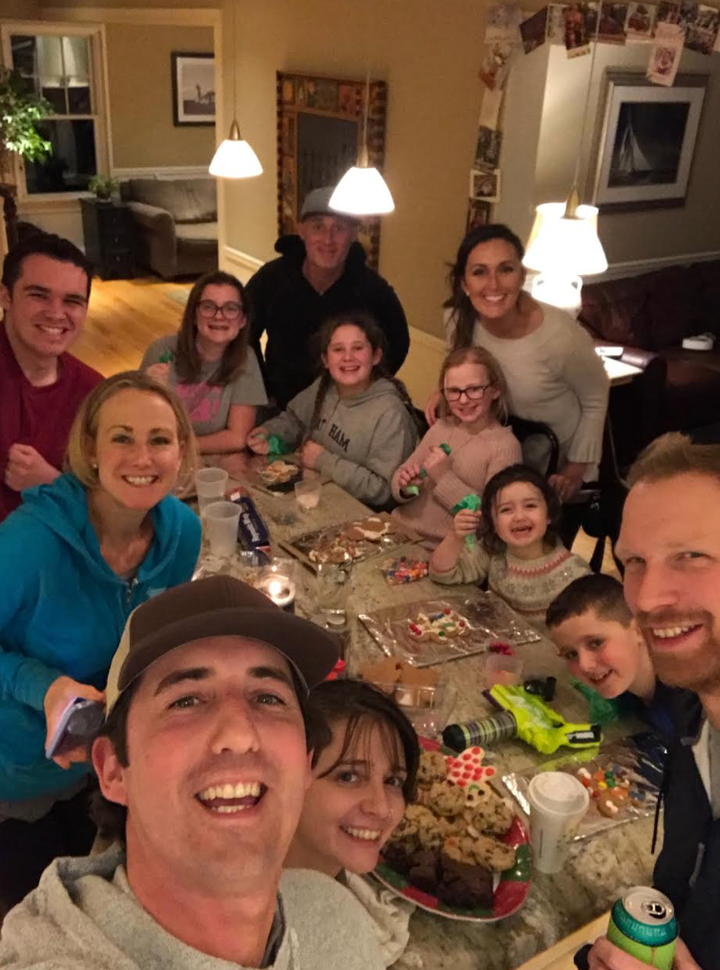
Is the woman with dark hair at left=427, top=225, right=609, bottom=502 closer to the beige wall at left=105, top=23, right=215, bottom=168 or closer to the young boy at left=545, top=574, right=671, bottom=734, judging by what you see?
the young boy at left=545, top=574, right=671, bottom=734

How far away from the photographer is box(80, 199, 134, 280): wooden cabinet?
8.29 meters


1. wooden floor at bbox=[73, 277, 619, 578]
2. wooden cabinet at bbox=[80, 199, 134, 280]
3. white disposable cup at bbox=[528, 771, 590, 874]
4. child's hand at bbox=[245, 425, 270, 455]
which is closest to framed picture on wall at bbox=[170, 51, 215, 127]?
wooden cabinet at bbox=[80, 199, 134, 280]

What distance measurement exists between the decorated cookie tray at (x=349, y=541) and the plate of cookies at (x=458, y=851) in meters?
0.76

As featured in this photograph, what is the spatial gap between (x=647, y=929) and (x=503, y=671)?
686mm

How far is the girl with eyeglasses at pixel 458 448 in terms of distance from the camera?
94.7 inches

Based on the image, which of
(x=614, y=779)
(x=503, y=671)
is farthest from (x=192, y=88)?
(x=614, y=779)

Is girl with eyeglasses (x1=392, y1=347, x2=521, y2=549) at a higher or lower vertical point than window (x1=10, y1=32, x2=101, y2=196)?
lower

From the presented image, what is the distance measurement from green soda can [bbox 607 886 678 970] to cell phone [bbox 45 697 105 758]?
75 cm

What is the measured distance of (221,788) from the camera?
906mm

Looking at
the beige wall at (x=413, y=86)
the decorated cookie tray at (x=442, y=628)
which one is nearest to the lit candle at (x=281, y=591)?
the decorated cookie tray at (x=442, y=628)

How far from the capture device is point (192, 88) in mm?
9102

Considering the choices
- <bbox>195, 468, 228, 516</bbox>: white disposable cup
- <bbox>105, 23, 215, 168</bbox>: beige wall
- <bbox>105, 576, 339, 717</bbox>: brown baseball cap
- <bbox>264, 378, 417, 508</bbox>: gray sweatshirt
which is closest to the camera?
<bbox>105, 576, 339, 717</bbox>: brown baseball cap

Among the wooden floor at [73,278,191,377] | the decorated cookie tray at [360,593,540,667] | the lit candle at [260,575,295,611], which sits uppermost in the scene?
the lit candle at [260,575,295,611]

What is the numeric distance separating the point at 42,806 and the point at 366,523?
1.07 meters
